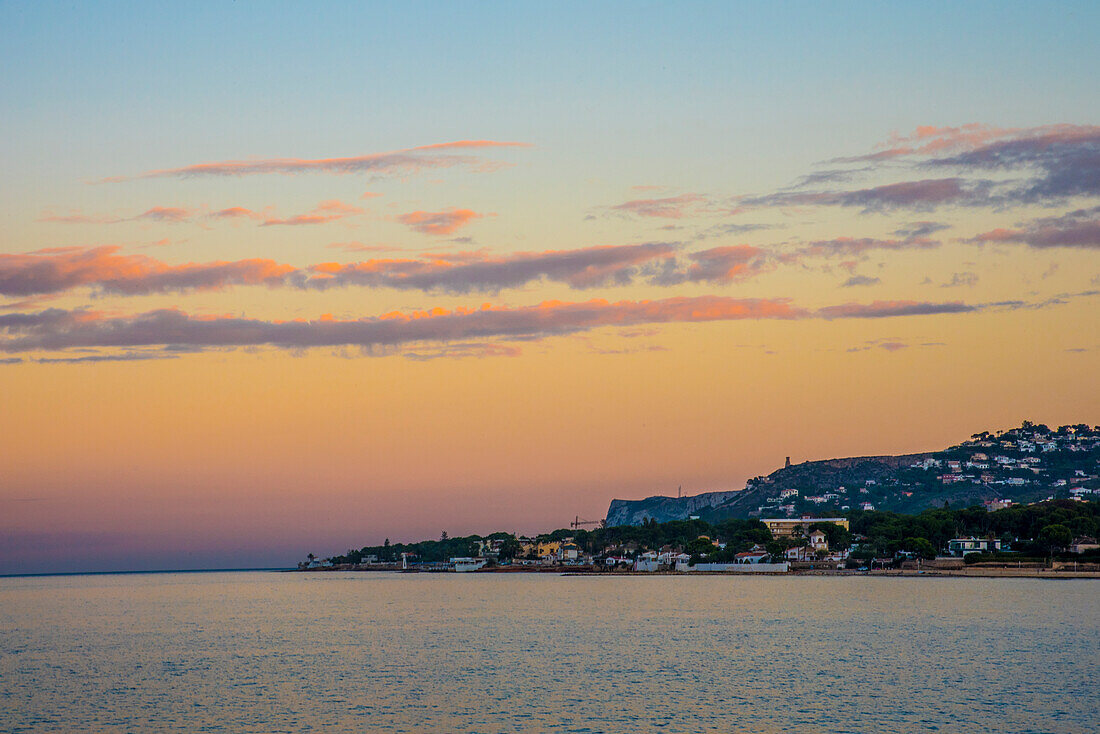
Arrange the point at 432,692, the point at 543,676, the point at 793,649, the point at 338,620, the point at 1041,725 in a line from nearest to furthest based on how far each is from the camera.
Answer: the point at 1041,725, the point at 432,692, the point at 543,676, the point at 793,649, the point at 338,620

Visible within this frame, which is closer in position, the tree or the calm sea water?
the calm sea water

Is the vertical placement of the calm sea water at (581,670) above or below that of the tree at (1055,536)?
below

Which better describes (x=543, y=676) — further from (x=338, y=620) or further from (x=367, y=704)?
(x=338, y=620)

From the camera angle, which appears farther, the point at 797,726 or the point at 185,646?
the point at 185,646

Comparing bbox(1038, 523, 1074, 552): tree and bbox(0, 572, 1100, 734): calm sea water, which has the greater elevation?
bbox(1038, 523, 1074, 552): tree

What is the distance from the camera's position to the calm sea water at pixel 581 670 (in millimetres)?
48250

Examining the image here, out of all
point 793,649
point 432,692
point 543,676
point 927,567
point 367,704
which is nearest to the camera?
point 367,704

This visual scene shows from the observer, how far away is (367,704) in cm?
5266

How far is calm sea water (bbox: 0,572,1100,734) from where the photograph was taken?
4825cm

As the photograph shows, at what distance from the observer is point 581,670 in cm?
6462

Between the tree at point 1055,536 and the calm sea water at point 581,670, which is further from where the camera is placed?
the tree at point 1055,536

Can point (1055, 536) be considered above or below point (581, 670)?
above

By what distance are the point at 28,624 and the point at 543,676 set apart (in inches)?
3153

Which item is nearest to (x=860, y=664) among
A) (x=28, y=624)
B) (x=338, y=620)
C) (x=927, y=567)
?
(x=338, y=620)
